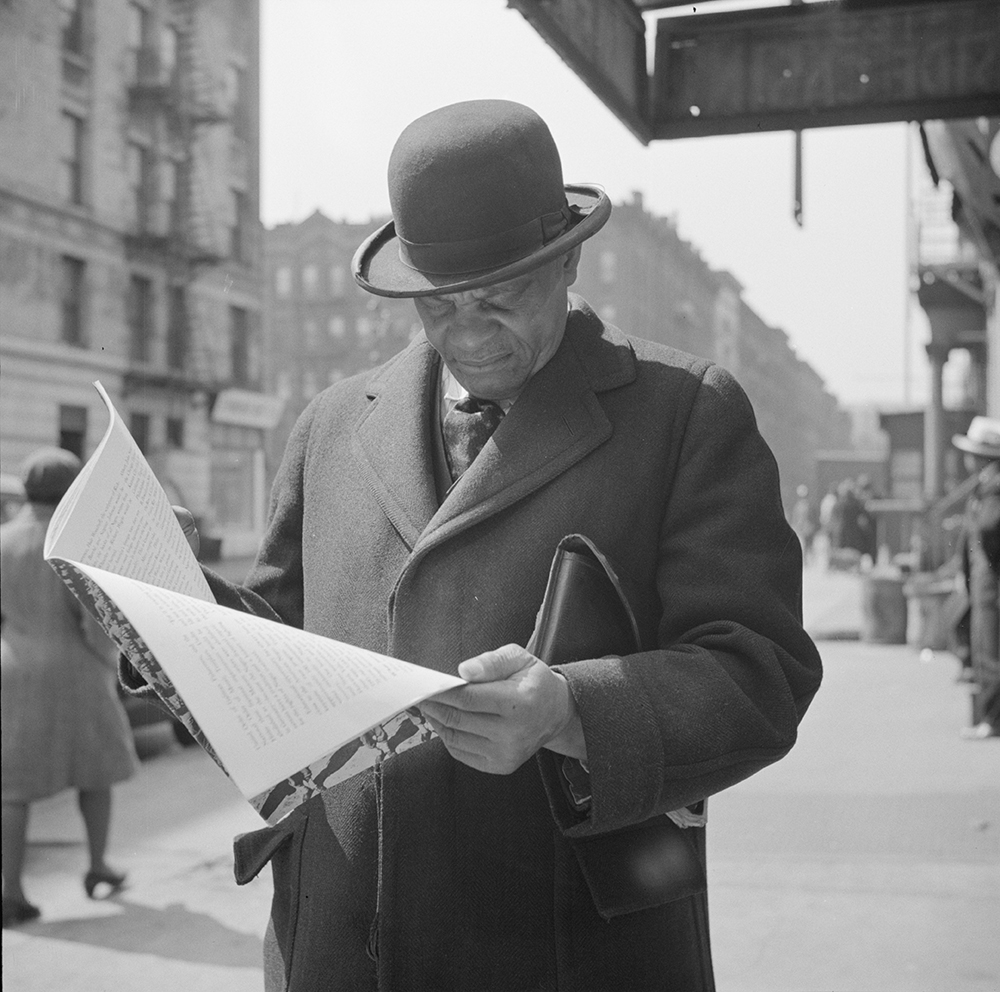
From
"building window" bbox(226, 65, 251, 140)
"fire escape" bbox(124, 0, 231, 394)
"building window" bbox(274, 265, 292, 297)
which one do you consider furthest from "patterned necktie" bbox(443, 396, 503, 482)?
"building window" bbox(274, 265, 292, 297)

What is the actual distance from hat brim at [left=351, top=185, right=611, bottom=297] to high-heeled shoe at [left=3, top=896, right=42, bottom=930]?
4.16 meters

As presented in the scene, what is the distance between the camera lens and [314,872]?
181 centimetres

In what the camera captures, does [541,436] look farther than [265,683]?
Yes

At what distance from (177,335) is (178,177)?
268 centimetres

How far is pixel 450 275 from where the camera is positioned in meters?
1.67

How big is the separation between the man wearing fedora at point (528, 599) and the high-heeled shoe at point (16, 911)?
3.74 metres

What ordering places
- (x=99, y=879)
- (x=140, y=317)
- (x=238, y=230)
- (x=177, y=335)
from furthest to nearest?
(x=177, y=335) < (x=140, y=317) < (x=238, y=230) < (x=99, y=879)

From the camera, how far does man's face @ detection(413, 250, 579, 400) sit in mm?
1705

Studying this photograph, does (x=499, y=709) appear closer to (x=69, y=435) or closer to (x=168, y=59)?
(x=69, y=435)

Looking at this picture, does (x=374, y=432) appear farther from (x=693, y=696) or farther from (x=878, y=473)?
(x=878, y=473)

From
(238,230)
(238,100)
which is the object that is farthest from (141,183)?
(238,230)

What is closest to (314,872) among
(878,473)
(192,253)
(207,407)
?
(192,253)

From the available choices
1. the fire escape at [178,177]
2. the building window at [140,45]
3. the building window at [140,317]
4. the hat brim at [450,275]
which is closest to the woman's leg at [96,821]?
the hat brim at [450,275]

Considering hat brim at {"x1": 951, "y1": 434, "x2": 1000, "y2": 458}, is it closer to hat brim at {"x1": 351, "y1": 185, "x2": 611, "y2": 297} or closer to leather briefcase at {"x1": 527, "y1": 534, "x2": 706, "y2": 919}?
hat brim at {"x1": 351, "y1": 185, "x2": 611, "y2": 297}
